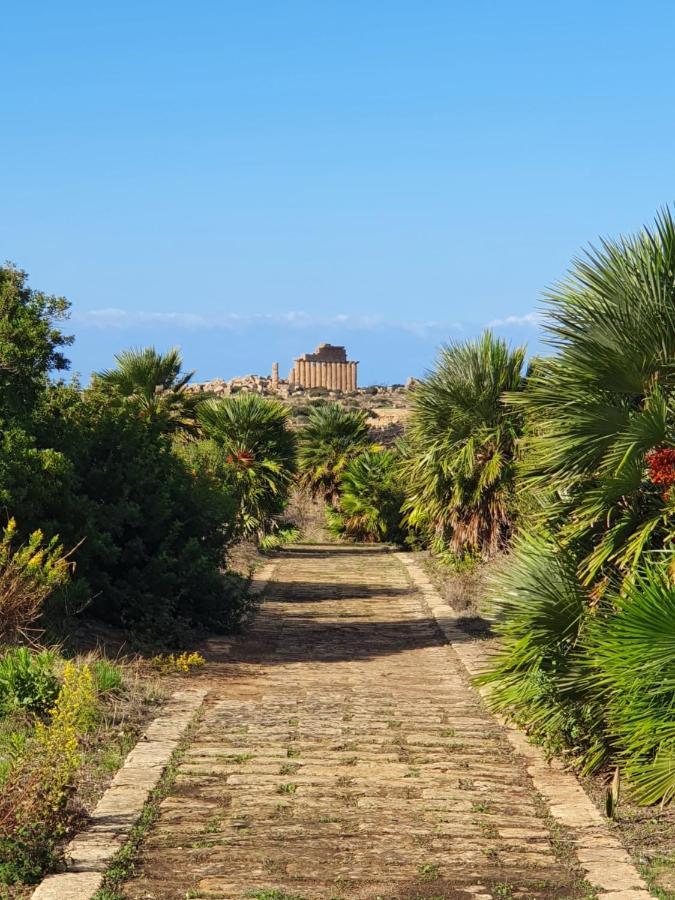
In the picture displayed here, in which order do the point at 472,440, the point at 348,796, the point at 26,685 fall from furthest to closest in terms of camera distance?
the point at 472,440 < the point at 26,685 < the point at 348,796

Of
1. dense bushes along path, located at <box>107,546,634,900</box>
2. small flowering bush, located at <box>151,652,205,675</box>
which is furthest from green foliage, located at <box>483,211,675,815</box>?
small flowering bush, located at <box>151,652,205,675</box>

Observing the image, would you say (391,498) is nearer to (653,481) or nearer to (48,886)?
(653,481)

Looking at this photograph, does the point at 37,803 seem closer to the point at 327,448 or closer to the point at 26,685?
the point at 26,685

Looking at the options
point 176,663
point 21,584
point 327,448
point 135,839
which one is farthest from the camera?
point 327,448

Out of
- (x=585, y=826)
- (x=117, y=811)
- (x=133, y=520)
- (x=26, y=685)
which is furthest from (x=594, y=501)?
(x=133, y=520)

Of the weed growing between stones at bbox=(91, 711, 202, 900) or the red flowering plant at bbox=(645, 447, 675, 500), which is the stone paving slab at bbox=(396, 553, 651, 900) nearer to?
the red flowering plant at bbox=(645, 447, 675, 500)

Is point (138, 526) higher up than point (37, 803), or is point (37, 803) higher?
point (138, 526)

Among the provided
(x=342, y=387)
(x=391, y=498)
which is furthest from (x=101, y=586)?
(x=342, y=387)

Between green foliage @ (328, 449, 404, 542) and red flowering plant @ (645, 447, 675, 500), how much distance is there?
23166 mm

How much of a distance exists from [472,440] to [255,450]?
1005 cm

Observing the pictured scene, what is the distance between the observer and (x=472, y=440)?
20.0 m

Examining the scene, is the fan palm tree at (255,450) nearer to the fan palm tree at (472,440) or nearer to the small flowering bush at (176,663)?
the fan palm tree at (472,440)

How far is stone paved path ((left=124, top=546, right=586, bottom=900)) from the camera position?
561 cm

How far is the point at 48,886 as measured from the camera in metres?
5.38
